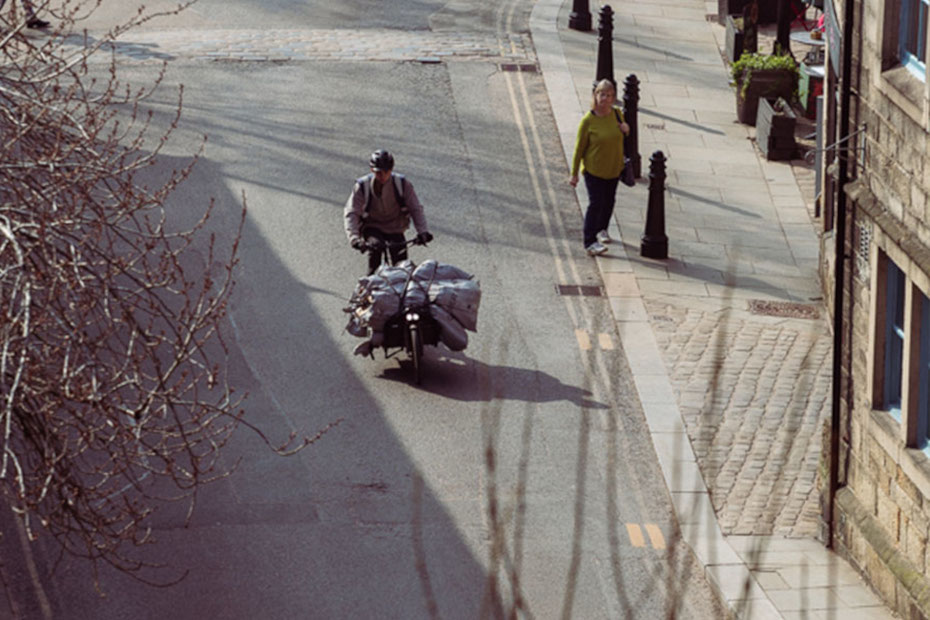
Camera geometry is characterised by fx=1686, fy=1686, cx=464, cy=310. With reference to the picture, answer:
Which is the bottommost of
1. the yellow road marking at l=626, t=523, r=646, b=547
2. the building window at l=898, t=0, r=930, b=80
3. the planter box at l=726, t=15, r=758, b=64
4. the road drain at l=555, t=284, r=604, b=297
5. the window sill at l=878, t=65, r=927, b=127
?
the yellow road marking at l=626, t=523, r=646, b=547

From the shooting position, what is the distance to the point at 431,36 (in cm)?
2606

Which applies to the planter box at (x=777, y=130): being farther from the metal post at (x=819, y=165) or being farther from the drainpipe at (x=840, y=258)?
the drainpipe at (x=840, y=258)

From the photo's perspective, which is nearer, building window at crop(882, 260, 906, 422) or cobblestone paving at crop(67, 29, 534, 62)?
building window at crop(882, 260, 906, 422)

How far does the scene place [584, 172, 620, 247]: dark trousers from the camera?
59.0ft

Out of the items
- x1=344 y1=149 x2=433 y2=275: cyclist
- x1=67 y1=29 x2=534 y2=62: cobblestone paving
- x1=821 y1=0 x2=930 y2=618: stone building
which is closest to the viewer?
x1=821 y1=0 x2=930 y2=618: stone building

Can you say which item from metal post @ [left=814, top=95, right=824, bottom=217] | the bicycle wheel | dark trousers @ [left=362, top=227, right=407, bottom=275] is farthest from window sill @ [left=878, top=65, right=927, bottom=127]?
metal post @ [left=814, top=95, right=824, bottom=217]

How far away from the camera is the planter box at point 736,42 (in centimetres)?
2422

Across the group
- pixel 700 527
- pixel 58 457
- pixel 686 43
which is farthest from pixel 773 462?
pixel 686 43

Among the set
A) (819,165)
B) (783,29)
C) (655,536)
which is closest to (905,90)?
(655,536)

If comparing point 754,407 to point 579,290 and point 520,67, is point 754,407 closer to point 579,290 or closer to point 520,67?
point 579,290

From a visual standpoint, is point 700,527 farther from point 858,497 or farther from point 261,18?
point 261,18

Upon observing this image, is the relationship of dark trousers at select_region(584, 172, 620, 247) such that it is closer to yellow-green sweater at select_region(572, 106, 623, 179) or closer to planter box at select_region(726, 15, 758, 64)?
yellow-green sweater at select_region(572, 106, 623, 179)

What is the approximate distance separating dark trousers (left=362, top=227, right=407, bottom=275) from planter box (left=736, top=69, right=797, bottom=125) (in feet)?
27.3

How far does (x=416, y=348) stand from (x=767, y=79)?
9471mm
